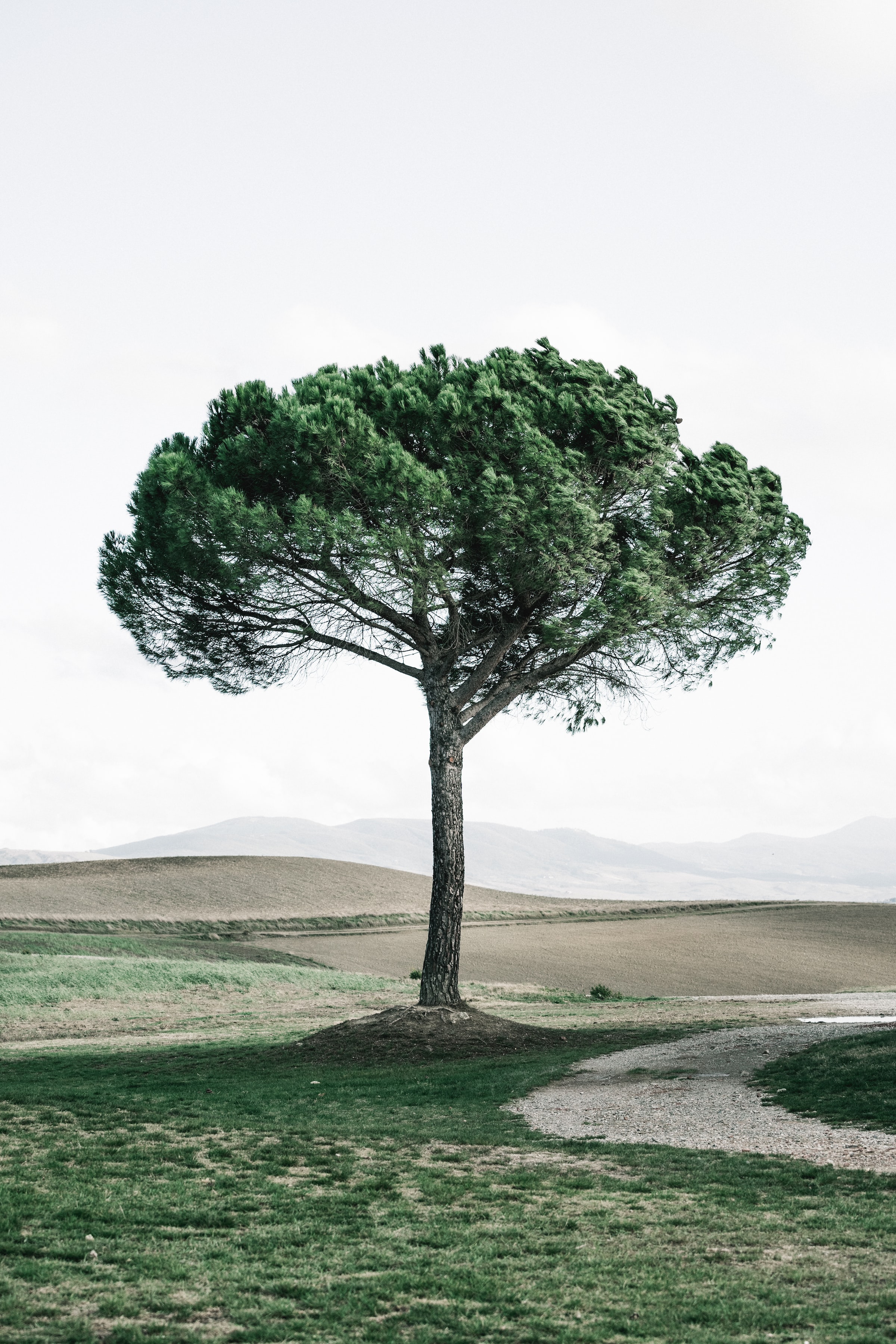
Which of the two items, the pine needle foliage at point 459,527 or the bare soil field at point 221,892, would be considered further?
the bare soil field at point 221,892

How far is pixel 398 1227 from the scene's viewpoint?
6.69m

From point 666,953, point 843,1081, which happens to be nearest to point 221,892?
point 666,953

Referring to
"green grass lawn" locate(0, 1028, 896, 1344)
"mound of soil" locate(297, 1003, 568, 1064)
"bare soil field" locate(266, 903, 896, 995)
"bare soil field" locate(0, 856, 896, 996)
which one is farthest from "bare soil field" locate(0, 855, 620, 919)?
"green grass lawn" locate(0, 1028, 896, 1344)

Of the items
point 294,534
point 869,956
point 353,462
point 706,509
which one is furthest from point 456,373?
point 869,956

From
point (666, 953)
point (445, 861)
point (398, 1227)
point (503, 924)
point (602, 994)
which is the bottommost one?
point (503, 924)

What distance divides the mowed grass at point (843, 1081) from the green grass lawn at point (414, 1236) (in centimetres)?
225

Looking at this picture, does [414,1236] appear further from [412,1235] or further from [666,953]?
[666,953]

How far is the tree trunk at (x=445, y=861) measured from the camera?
17531 mm

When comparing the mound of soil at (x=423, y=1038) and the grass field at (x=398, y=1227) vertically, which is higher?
the grass field at (x=398, y=1227)

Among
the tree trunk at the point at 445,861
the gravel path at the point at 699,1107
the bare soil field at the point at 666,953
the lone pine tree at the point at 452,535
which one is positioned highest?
the lone pine tree at the point at 452,535

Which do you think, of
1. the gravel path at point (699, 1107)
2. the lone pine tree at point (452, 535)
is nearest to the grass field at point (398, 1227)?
the gravel path at point (699, 1107)

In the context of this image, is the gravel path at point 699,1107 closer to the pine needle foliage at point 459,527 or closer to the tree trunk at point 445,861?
the tree trunk at point 445,861

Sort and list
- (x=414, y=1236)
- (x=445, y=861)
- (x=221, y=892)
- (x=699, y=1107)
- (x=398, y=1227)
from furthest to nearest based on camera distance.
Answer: (x=221, y=892)
(x=445, y=861)
(x=699, y=1107)
(x=398, y=1227)
(x=414, y=1236)

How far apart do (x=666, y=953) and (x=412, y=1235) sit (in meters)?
31.4
